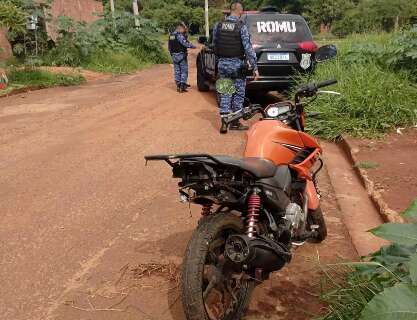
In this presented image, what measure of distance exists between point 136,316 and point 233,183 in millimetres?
1077

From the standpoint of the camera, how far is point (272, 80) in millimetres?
8359

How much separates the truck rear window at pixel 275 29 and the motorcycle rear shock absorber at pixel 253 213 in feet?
19.1

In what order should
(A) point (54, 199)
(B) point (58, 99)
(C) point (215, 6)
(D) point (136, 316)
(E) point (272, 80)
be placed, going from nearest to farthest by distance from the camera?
(D) point (136, 316) < (A) point (54, 199) < (E) point (272, 80) < (B) point (58, 99) < (C) point (215, 6)

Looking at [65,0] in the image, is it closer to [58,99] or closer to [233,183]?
[58,99]

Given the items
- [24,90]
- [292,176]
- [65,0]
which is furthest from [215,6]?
[292,176]

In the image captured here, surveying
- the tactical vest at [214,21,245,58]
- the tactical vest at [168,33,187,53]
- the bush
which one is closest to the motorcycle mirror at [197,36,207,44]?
the tactical vest at [168,33,187,53]

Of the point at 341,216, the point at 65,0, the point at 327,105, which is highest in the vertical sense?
the point at 65,0

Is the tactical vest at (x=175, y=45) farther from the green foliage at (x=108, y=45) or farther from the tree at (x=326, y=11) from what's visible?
the tree at (x=326, y=11)

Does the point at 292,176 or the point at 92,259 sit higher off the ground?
the point at 292,176

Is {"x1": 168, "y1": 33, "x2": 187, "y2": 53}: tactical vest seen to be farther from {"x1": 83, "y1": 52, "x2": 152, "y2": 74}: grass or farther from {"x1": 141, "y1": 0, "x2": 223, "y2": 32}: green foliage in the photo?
{"x1": 141, "y1": 0, "x2": 223, "y2": 32}: green foliage

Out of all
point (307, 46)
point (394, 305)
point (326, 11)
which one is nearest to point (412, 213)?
point (394, 305)

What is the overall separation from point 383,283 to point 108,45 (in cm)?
1579

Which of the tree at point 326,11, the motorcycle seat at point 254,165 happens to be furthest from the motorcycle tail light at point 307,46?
the tree at point 326,11

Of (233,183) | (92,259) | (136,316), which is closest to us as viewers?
(233,183)
